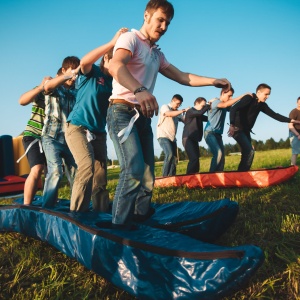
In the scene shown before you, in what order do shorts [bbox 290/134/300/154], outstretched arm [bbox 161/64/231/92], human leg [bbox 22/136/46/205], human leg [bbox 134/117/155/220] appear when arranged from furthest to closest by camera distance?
shorts [bbox 290/134/300/154] < human leg [bbox 22/136/46/205] < outstretched arm [bbox 161/64/231/92] < human leg [bbox 134/117/155/220]

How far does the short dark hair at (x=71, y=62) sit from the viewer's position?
4086 millimetres

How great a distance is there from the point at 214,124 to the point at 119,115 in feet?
15.3

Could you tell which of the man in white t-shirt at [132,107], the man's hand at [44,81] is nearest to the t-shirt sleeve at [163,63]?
the man in white t-shirt at [132,107]

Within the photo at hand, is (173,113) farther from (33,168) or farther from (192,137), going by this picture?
(33,168)

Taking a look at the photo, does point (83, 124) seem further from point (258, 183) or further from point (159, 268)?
point (258, 183)

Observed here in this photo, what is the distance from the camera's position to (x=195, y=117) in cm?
743

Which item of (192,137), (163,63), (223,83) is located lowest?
(192,137)

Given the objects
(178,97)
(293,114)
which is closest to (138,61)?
(178,97)

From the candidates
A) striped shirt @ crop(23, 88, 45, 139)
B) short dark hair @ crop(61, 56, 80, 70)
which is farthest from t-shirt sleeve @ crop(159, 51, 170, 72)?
striped shirt @ crop(23, 88, 45, 139)

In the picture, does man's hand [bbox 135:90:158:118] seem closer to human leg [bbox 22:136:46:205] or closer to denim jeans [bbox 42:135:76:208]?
denim jeans [bbox 42:135:76:208]

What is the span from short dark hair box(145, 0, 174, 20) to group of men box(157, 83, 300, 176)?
4.12 metres

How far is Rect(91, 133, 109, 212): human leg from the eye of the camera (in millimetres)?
4004

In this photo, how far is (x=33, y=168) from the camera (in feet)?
14.4

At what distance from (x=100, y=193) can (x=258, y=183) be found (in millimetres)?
3187
